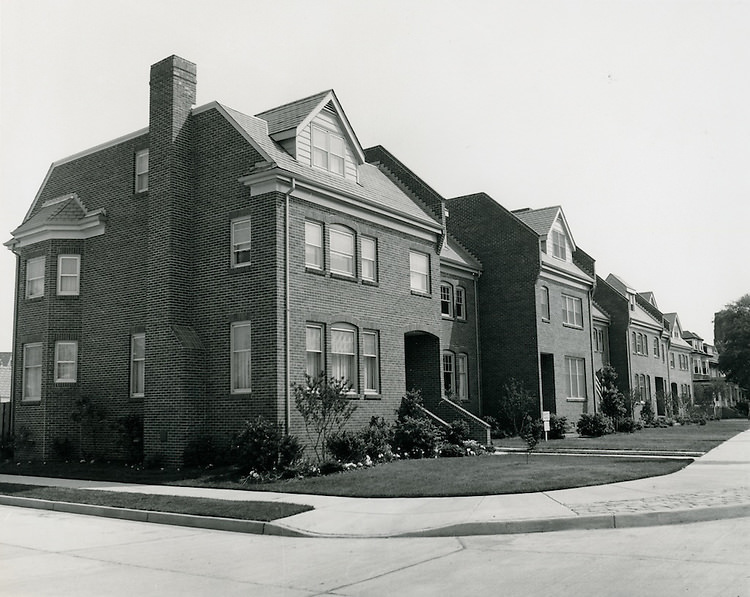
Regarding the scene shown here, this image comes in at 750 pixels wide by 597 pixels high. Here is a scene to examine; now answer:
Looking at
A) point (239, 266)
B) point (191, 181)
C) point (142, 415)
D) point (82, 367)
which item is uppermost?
point (191, 181)

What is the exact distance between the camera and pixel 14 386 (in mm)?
25266

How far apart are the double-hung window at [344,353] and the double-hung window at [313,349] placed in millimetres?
516

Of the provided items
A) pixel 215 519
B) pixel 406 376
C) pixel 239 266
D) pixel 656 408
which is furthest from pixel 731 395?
pixel 215 519

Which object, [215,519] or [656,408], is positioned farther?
[656,408]

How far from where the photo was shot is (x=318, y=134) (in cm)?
2280

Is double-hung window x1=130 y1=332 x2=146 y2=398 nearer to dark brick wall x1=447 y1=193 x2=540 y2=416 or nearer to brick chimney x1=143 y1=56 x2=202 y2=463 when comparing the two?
brick chimney x1=143 y1=56 x2=202 y2=463

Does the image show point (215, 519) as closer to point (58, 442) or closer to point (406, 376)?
point (58, 442)

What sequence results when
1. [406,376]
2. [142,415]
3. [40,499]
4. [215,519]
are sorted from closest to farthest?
[215,519], [40,499], [142,415], [406,376]

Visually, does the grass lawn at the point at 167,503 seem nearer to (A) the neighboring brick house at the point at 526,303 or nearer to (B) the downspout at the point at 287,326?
(B) the downspout at the point at 287,326

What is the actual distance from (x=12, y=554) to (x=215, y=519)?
330 centimetres

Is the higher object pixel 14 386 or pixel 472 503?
pixel 14 386

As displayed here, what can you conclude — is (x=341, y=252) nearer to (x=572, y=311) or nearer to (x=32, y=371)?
(x=32, y=371)

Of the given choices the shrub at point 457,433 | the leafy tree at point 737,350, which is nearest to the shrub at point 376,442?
the shrub at point 457,433

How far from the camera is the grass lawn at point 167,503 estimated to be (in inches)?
509
